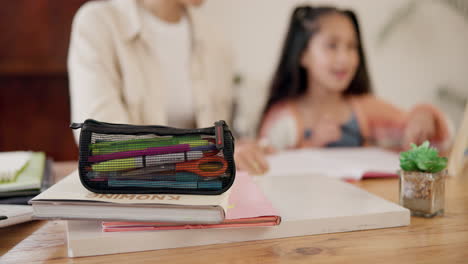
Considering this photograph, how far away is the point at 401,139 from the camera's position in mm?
1459

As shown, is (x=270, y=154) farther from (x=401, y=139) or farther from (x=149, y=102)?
(x=401, y=139)

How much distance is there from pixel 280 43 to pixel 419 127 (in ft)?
2.04

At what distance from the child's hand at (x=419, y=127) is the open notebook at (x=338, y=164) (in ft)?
0.77

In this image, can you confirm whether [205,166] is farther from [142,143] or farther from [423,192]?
[423,192]

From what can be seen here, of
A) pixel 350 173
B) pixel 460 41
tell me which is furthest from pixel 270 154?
pixel 460 41

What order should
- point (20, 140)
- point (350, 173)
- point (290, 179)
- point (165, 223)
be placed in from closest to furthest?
point (165, 223) → point (290, 179) → point (350, 173) → point (20, 140)

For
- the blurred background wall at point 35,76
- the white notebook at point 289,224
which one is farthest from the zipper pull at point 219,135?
the blurred background wall at point 35,76

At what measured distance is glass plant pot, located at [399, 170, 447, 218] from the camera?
561 millimetres

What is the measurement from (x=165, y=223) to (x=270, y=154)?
2.48ft

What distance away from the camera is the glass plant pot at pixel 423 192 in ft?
1.84

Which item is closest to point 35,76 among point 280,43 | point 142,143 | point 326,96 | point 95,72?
point 95,72

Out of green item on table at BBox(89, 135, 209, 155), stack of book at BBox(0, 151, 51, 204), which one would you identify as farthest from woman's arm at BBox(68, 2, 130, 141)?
green item on table at BBox(89, 135, 209, 155)

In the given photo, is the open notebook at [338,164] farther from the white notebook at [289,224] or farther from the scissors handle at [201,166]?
the scissors handle at [201,166]

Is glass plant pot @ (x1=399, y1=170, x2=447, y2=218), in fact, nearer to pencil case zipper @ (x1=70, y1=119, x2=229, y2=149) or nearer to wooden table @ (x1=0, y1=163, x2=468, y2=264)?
wooden table @ (x1=0, y1=163, x2=468, y2=264)
